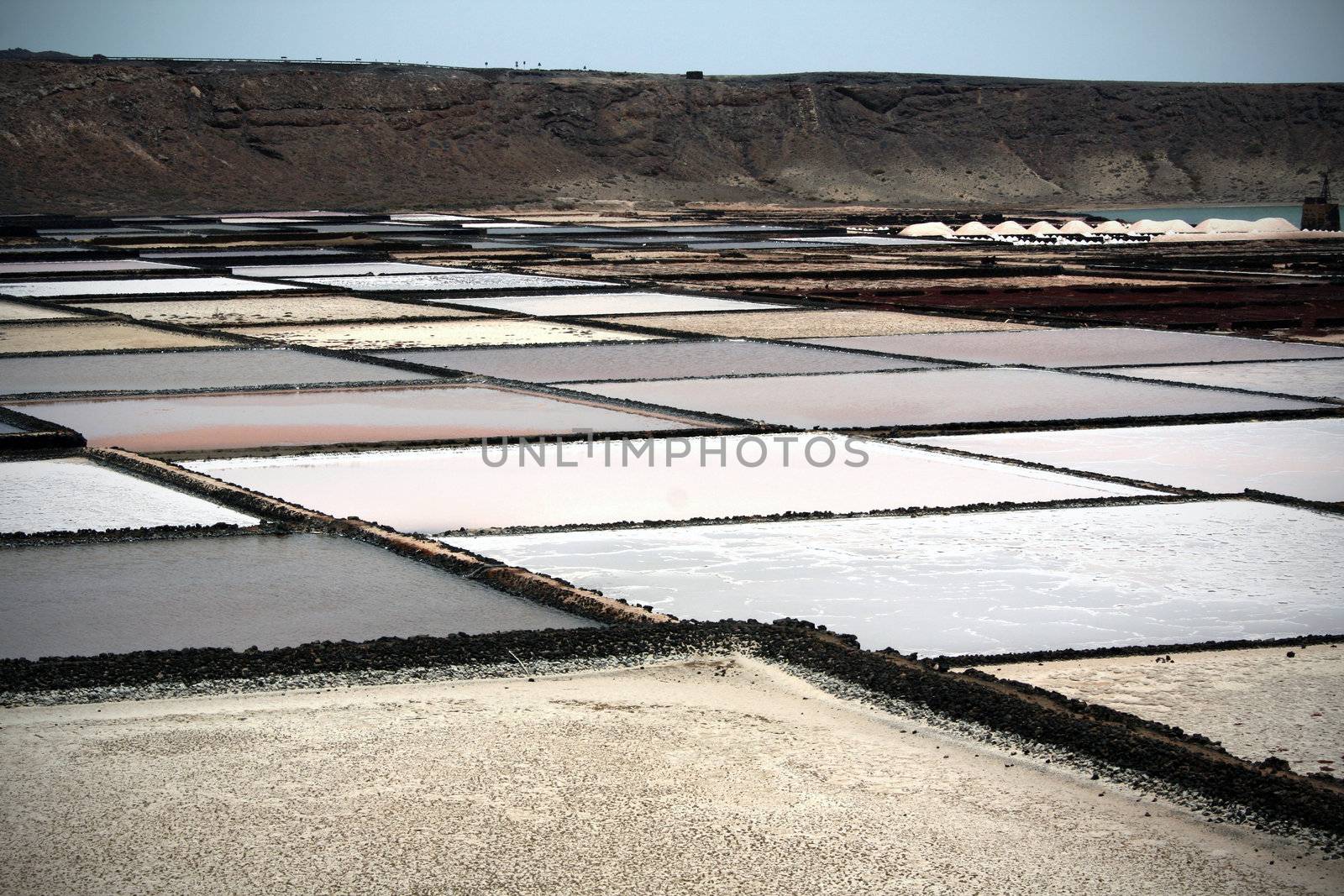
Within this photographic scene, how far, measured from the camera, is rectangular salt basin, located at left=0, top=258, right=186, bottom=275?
85.7 feet

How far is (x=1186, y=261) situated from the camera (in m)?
30.9

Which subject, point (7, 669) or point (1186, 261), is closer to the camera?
point (7, 669)

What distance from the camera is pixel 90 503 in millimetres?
8242

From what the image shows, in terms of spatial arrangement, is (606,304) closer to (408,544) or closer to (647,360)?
(647,360)

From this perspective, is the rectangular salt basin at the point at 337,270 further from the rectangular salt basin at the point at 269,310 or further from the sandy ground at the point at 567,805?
the sandy ground at the point at 567,805

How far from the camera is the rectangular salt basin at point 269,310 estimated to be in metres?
18.4

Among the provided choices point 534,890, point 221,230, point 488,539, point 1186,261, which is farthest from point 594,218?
point 534,890

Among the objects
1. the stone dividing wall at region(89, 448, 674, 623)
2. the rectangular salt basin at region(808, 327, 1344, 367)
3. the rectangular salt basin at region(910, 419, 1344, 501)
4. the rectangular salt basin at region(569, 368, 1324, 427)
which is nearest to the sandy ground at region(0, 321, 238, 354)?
the rectangular salt basin at region(569, 368, 1324, 427)

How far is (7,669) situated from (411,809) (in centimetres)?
174

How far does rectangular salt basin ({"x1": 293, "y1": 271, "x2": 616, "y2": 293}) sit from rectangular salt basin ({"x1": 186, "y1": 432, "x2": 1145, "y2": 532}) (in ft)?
42.0

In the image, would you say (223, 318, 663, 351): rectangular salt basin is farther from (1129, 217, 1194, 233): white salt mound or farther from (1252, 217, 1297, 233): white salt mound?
(1252, 217, 1297, 233): white salt mound

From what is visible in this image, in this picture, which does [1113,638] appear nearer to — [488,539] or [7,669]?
[488,539]

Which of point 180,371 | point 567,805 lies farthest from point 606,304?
point 567,805

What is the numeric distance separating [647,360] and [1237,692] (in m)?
9.40
